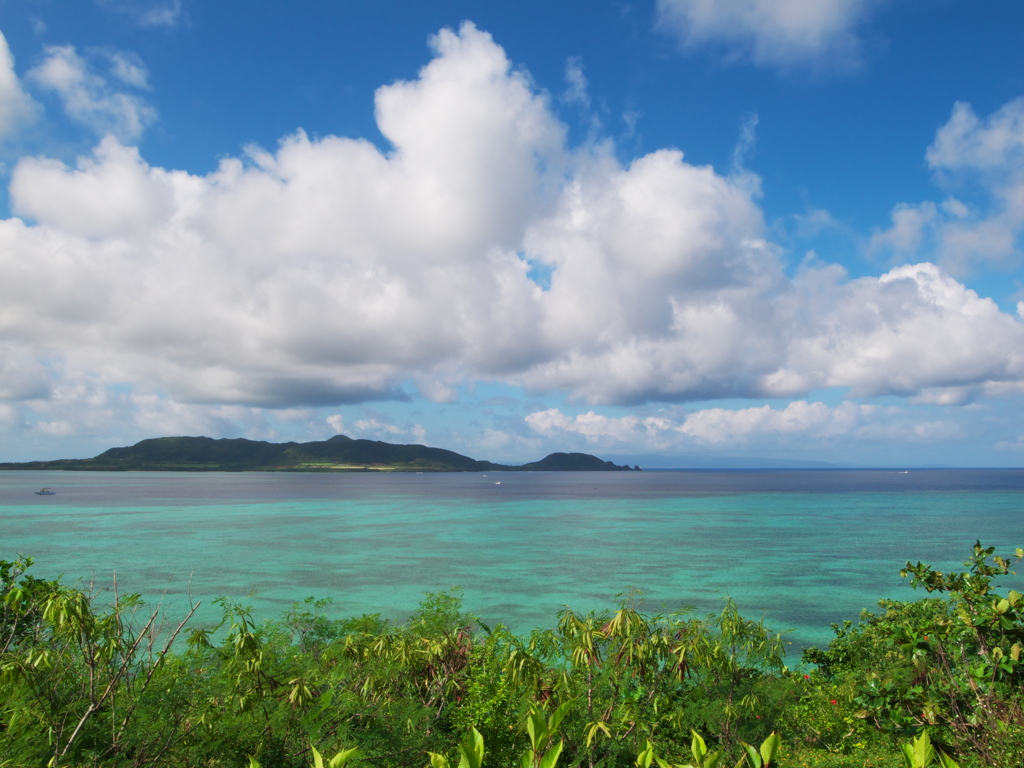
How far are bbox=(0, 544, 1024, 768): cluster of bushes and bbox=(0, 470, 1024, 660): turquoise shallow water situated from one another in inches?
351

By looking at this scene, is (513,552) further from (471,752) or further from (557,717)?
(471,752)

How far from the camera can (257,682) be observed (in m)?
9.77

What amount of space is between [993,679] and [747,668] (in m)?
9.32

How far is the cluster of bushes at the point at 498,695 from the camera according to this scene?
19.1ft

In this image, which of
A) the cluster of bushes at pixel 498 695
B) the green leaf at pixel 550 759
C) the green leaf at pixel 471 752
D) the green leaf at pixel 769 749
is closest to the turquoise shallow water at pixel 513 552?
the cluster of bushes at pixel 498 695

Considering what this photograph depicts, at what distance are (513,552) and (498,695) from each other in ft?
155

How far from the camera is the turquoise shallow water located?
3797 centimetres

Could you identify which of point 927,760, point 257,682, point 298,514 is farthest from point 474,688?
point 298,514

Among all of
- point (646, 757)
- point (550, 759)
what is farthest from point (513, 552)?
point (550, 759)

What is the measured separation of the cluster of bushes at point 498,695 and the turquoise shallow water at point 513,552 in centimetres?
892

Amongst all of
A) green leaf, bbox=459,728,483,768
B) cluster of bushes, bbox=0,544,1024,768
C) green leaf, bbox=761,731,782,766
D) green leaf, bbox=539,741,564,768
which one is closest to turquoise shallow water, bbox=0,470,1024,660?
cluster of bushes, bbox=0,544,1024,768

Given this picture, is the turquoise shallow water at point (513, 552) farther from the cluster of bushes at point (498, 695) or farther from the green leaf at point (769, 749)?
the green leaf at point (769, 749)

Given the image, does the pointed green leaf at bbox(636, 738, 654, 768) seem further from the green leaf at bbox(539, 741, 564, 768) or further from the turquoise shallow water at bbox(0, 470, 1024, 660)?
the turquoise shallow water at bbox(0, 470, 1024, 660)

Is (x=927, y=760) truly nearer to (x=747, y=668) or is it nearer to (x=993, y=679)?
(x=993, y=679)
